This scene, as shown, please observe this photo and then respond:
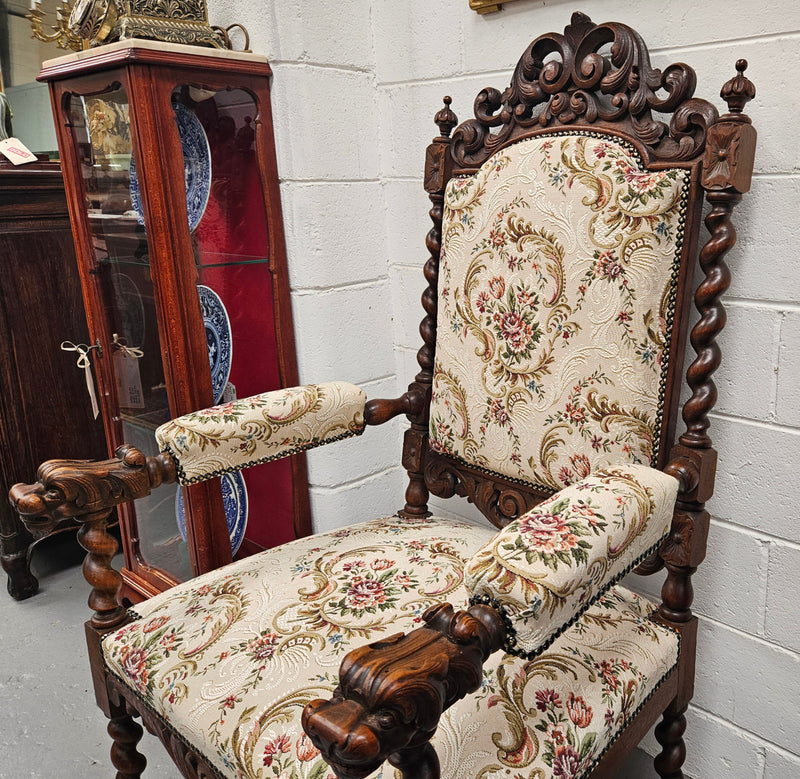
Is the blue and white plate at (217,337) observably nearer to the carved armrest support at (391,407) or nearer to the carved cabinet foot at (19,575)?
the carved armrest support at (391,407)

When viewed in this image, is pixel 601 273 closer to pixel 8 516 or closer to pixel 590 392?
pixel 590 392

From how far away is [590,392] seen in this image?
1.00 m

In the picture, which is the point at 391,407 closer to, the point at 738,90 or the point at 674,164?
the point at 674,164

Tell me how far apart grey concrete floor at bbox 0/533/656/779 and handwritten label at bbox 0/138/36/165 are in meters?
1.21

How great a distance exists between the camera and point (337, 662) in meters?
0.86

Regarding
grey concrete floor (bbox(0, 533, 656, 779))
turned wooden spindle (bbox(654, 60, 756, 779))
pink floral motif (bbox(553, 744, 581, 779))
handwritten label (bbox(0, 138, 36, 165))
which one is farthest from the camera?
handwritten label (bbox(0, 138, 36, 165))

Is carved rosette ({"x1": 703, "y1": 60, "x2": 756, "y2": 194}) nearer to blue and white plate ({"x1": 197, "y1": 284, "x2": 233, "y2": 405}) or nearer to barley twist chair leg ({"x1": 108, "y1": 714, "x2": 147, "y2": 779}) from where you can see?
blue and white plate ({"x1": 197, "y1": 284, "x2": 233, "y2": 405})

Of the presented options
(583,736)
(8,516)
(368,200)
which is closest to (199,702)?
(583,736)

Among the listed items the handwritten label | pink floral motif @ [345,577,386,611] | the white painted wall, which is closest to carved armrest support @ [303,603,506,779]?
pink floral motif @ [345,577,386,611]

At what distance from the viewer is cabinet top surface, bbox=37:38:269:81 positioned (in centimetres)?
119

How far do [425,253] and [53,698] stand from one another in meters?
1.32

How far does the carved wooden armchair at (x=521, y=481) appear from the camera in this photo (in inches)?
30.2

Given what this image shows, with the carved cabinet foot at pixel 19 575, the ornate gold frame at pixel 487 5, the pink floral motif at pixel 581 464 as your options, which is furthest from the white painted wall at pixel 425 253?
the carved cabinet foot at pixel 19 575

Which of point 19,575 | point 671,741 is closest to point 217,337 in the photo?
point 671,741
